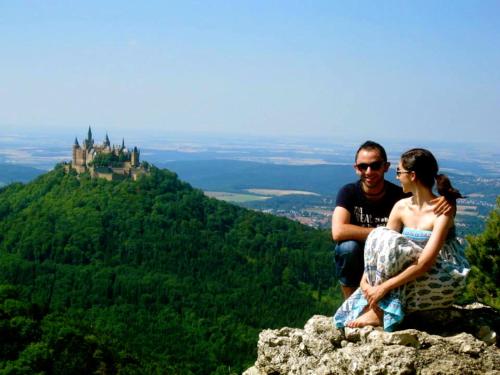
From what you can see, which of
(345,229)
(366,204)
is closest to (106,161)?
(366,204)

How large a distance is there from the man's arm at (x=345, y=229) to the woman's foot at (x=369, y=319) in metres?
0.85

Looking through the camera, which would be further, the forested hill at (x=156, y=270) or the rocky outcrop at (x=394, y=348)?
the forested hill at (x=156, y=270)

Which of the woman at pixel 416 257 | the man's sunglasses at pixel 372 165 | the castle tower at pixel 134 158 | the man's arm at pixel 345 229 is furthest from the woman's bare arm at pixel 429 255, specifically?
the castle tower at pixel 134 158

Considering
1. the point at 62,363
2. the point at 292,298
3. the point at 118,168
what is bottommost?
the point at 292,298

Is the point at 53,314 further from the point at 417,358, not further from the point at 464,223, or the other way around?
the point at 464,223

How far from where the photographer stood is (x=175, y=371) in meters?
43.5

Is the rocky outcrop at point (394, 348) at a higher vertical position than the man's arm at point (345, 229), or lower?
lower

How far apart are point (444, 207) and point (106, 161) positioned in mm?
80712

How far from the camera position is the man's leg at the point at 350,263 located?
6707 mm

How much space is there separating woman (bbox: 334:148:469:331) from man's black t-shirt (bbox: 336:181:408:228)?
3.12 ft

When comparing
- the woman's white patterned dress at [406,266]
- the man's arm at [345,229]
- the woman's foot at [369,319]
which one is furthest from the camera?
the man's arm at [345,229]

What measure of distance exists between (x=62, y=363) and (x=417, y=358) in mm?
29931

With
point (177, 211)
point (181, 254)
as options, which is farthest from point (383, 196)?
point (177, 211)

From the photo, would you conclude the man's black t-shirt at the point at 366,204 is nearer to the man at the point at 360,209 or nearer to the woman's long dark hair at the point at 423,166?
the man at the point at 360,209
